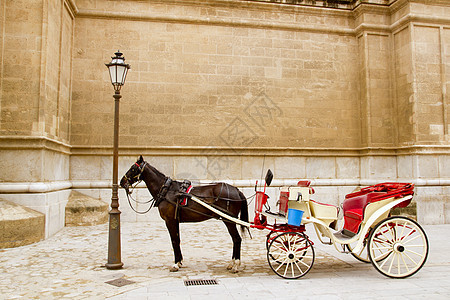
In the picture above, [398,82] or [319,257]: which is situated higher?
[398,82]

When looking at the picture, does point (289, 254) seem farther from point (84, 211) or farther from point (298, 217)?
point (84, 211)

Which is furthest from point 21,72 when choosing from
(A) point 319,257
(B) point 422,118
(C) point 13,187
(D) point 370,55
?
(B) point 422,118

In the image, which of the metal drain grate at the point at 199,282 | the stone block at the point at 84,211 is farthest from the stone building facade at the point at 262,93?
the metal drain grate at the point at 199,282

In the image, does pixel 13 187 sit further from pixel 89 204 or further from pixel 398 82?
pixel 398 82

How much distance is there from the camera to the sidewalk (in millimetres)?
4840

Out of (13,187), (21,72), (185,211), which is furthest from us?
(21,72)

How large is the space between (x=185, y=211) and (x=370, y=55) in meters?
9.67

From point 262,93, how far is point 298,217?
23.7 ft

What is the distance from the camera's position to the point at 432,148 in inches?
448

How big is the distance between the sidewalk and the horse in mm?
627

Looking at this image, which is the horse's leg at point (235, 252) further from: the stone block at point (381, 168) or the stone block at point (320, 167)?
the stone block at point (381, 168)

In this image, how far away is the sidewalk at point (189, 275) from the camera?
484 centimetres

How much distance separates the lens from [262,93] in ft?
40.0

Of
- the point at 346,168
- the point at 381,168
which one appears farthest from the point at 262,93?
the point at 381,168
